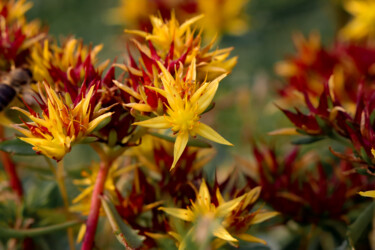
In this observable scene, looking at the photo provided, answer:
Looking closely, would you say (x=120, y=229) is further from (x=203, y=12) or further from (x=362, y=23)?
(x=362, y=23)

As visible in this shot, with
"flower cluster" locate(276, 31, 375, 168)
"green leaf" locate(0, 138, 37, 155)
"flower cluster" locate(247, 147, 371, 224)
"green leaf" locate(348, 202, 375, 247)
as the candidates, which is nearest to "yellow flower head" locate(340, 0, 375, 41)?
"flower cluster" locate(276, 31, 375, 168)

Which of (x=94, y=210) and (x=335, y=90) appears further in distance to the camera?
(x=335, y=90)

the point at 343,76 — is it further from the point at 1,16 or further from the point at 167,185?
the point at 1,16

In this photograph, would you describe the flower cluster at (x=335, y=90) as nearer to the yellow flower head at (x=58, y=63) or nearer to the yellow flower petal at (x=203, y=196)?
the yellow flower petal at (x=203, y=196)

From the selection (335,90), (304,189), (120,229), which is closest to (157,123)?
(120,229)

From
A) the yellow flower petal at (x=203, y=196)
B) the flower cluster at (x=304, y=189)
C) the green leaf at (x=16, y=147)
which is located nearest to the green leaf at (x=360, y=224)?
the flower cluster at (x=304, y=189)

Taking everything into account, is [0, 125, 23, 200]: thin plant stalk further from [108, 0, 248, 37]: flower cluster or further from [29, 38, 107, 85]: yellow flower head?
[108, 0, 248, 37]: flower cluster
